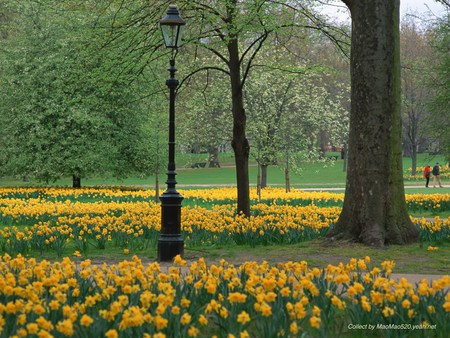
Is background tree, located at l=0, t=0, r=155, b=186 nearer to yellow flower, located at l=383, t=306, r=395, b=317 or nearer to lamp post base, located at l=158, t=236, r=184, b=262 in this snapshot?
lamp post base, located at l=158, t=236, r=184, b=262

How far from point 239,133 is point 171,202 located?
5.02 m

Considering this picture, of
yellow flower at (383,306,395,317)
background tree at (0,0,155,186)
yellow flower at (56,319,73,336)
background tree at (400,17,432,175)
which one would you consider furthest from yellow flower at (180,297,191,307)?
background tree at (400,17,432,175)

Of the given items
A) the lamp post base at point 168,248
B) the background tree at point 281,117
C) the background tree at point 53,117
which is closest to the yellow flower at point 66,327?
the lamp post base at point 168,248

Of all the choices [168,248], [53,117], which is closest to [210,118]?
[53,117]

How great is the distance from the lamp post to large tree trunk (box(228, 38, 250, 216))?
4498 mm

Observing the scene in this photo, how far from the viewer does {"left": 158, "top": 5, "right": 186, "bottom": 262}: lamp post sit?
380 inches

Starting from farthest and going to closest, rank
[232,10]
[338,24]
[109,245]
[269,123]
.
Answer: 1. [269,123]
2. [338,24]
3. [232,10]
4. [109,245]

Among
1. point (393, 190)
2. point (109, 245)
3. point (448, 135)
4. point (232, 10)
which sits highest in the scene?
point (232, 10)

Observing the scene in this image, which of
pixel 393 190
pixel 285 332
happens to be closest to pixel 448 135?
pixel 393 190

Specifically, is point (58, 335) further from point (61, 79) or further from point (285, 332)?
point (61, 79)

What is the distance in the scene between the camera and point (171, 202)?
9.74 m

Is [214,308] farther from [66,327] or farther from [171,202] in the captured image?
[171,202]

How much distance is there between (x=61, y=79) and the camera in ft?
93.9

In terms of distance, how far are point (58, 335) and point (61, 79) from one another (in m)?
25.5
